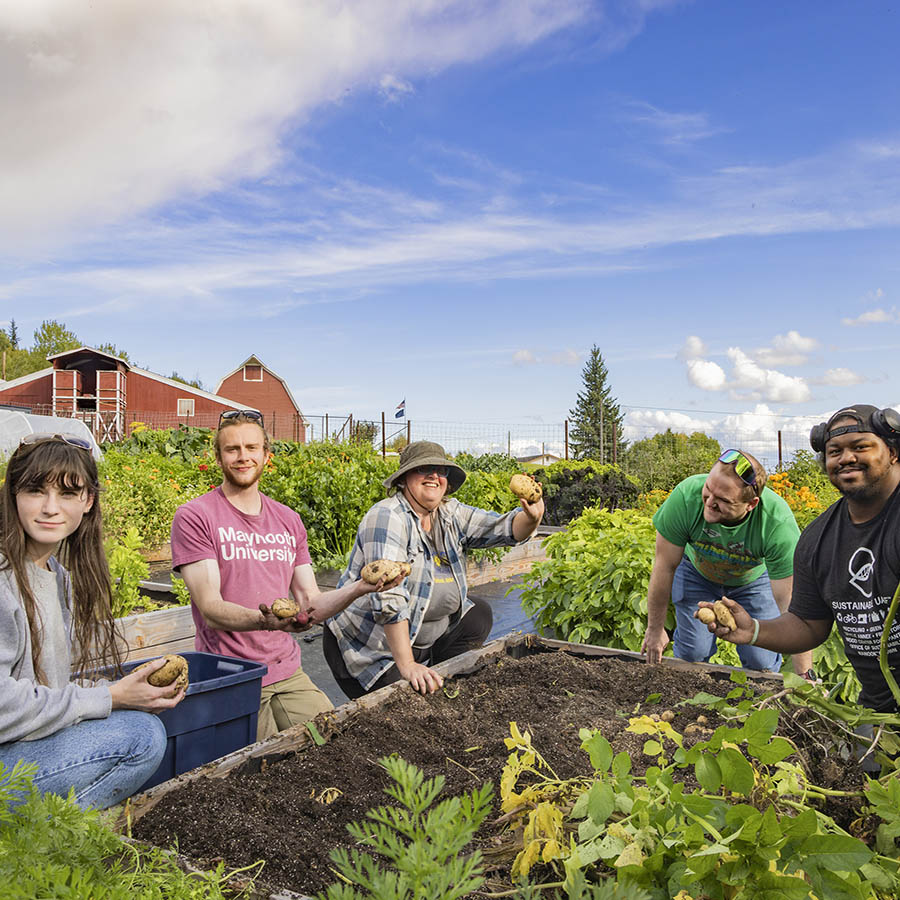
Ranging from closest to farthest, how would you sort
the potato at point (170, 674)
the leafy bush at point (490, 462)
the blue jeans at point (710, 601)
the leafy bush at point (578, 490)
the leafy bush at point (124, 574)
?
the potato at point (170, 674) → the blue jeans at point (710, 601) → the leafy bush at point (124, 574) → the leafy bush at point (578, 490) → the leafy bush at point (490, 462)

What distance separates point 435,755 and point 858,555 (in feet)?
4.66

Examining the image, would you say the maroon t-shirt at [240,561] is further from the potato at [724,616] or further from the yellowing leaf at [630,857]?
the yellowing leaf at [630,857]

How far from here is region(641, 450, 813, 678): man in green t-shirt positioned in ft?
11.0

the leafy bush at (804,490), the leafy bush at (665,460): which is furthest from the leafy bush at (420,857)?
the leafy bush at (665,460)

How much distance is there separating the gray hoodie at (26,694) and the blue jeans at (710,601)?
9.69 ft

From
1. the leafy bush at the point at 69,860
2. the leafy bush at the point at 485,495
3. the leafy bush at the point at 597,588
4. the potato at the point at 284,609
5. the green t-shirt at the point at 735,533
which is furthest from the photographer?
the leafy bush at the point at 485,495

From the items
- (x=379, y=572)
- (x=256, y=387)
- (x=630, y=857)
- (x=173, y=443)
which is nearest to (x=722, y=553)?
(x=379, y=572)

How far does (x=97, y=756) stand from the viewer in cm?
191

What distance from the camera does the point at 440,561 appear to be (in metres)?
3.64

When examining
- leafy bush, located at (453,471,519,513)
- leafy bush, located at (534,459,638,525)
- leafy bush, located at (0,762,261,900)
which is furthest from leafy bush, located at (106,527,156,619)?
leafy bush, located at (534,459,638,525)

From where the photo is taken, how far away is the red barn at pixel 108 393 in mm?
34438

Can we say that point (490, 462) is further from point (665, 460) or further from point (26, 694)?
point (26, 694)

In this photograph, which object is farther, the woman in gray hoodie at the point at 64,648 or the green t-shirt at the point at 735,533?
the green t-shirt at the point at 735,533

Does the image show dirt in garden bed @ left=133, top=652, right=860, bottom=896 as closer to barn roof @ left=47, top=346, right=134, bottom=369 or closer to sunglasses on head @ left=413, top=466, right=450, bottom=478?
sunglasses on head @ left=413, top=466, right=450, bottom=478
